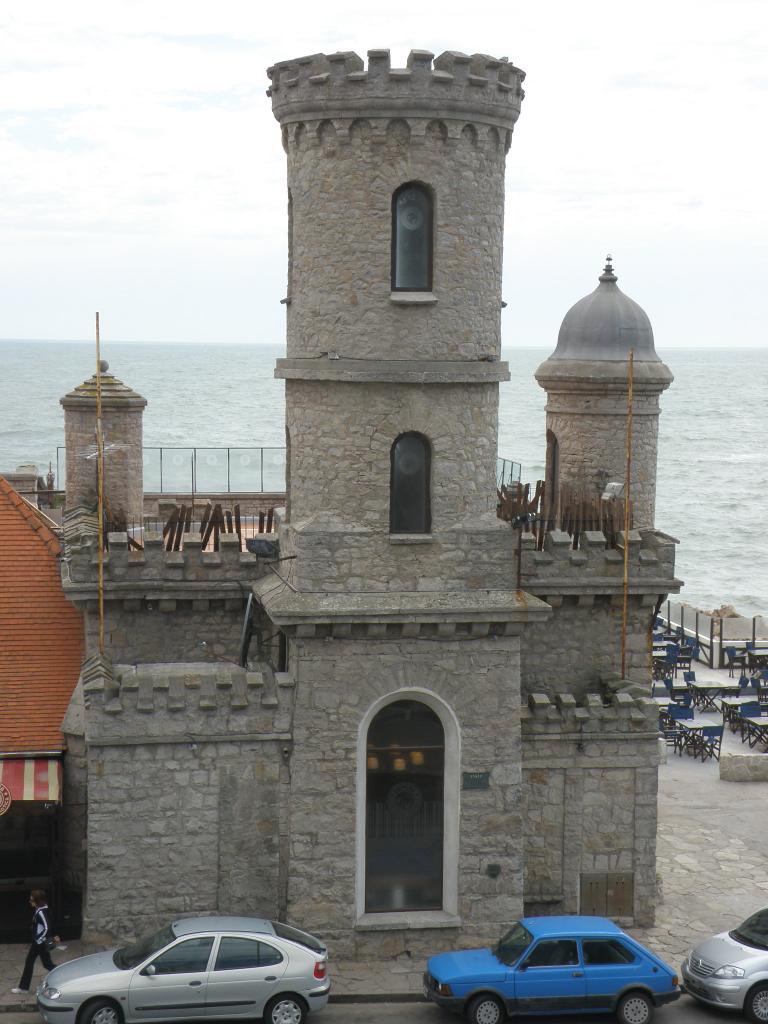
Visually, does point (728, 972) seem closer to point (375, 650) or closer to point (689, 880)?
point (689, 880)

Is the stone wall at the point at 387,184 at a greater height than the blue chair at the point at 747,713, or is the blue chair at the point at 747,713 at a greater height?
the stone wall at the point at 387,184

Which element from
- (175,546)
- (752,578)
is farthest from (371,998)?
(752,578)

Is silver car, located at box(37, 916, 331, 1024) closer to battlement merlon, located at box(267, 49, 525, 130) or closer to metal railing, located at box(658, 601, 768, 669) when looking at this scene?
battlement merlon, located at box(267, 49, 525, 130)

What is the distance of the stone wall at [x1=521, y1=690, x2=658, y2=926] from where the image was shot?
20.9 meters

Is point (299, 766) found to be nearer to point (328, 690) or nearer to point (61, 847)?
point (328, 690)

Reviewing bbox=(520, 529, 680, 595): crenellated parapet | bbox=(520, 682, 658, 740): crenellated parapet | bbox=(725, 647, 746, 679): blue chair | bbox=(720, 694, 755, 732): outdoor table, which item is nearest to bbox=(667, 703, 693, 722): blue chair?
bbox=(720, 694, 755, 732): outdoor table

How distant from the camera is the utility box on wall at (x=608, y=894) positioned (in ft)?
69.4

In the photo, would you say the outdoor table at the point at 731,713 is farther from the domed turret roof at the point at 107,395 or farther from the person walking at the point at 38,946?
the person walking at the point at 38,946

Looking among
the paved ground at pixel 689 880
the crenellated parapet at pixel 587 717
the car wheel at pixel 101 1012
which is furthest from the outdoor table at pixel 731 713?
the car wheel at pixel 101 1012

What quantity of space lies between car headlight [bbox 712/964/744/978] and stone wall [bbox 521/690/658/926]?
8.87ft

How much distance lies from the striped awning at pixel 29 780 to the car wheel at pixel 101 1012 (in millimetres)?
3085

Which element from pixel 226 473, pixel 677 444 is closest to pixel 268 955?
pixel 226 473

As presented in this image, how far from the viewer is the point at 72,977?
17.4 m

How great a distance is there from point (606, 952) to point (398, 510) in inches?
240
